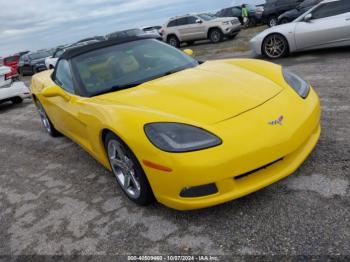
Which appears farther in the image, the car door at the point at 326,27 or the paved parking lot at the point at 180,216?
the car door at the point at 326,27

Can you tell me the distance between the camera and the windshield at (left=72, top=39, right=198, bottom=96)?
12.5 ft

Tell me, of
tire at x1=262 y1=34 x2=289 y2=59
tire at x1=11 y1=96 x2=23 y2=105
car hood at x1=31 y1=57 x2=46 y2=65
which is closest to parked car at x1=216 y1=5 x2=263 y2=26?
car hood at x1=31 y1=57 x2=46 y2=65

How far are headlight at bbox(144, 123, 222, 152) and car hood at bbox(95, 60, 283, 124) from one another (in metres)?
0.13

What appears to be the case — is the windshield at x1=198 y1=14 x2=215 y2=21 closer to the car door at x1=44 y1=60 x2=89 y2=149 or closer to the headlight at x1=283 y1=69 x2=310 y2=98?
the car door at x1=44 y1=60 x2=89 y2=149

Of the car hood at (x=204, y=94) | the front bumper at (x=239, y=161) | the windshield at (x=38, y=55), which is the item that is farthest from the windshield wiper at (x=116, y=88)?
the windshield at (x=38, y=55)

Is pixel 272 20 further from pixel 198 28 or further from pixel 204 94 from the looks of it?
pixel 204 94

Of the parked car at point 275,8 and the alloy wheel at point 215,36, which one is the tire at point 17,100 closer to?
the alloy wheel at point 215,36

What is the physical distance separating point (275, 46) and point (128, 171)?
7.24 metres

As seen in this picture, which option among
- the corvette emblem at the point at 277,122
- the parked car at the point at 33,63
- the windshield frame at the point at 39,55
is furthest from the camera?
the windshield frame at the point at 39,55

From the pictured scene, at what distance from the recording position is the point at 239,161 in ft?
8.34

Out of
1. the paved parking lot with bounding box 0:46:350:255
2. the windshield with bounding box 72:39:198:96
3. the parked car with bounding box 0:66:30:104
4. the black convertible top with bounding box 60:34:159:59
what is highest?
the black convertible top with bounding box 60:34:159:59

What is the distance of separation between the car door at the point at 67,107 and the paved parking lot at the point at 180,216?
1.51 ft

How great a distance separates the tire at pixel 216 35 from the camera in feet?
59.6

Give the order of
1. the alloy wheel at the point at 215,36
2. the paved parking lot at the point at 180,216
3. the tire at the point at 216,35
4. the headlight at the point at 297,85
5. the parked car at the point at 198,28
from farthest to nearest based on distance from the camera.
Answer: the alloy wheel at the point at 215,36 → the tire at the point at 216,35 → the parked car at the point at 198,28 → the headlight at the point at 297,85 → the paved parking lot at the point at 180,216
